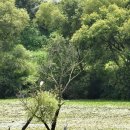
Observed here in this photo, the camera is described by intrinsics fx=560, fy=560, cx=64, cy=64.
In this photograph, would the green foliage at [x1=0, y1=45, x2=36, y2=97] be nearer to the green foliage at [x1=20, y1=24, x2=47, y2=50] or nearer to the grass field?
the green foliage at [x1=20, y1=24, x2=47, y2=50]

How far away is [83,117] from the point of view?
132 ft

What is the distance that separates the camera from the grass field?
1383 inches

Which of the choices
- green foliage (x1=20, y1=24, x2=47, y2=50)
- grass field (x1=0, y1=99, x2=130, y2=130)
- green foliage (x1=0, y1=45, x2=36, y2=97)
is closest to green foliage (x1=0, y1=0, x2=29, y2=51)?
green foliage (x1=0, y1=45, x2=36, y2=97)

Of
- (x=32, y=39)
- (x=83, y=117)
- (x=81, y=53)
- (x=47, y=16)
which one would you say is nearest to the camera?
(x=83, y=117)

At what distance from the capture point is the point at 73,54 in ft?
161

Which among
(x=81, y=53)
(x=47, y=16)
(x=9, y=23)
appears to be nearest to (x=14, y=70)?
(x=9, y=23)

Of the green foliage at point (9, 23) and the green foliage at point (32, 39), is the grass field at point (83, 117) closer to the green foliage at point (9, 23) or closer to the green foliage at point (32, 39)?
the green foliage at point (9, 23)

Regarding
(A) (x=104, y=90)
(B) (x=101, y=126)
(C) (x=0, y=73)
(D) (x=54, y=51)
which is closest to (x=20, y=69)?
(C) (x=0, y=73)

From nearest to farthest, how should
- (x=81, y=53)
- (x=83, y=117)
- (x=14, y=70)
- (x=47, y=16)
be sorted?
(x=83, y=117) → (x=81, y=53) → (x=14, y=70) → (x=47, y=16)

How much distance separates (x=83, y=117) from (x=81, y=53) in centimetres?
2172

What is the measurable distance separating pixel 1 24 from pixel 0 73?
6.42 meters

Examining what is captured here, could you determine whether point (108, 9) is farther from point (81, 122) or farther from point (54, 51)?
point (81, 122)

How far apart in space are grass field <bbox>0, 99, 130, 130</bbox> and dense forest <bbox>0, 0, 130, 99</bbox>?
7.59m

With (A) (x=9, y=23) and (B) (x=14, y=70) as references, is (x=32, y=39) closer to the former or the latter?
(A) (x=9, y=23)
